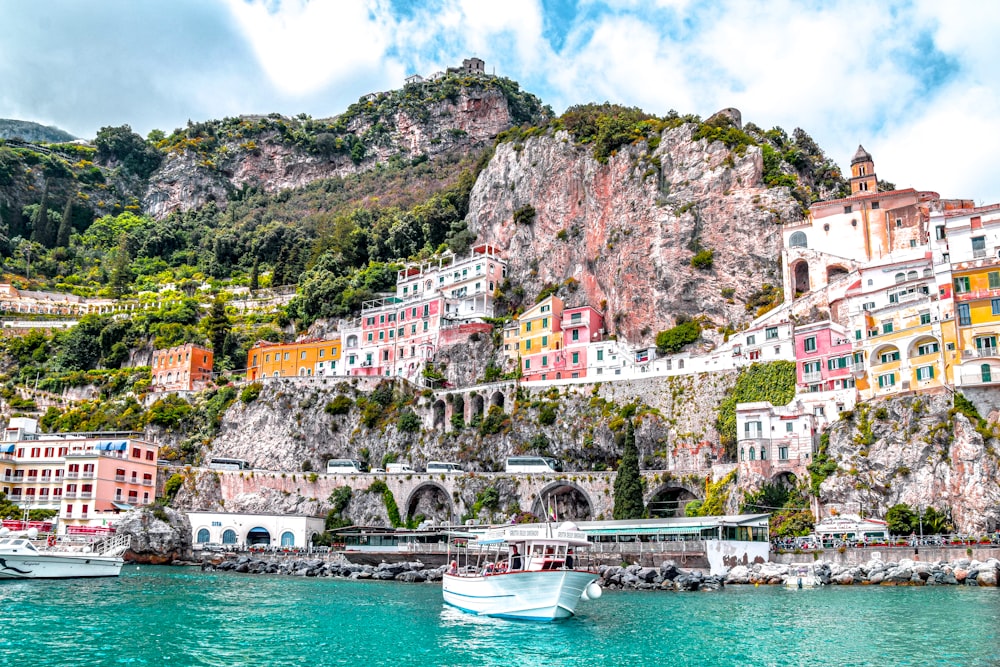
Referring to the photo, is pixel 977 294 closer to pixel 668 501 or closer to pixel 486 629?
pixel 668 501

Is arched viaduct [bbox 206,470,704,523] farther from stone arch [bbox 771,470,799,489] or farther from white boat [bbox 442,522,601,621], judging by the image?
white boat [bbox 442,522,601,621]

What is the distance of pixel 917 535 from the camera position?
4691 cm

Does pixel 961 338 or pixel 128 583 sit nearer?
pixel 128 583

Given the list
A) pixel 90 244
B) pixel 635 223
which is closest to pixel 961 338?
pixel 635 223

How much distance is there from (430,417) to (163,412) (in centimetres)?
2561

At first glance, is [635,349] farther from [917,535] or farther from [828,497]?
[917,535]

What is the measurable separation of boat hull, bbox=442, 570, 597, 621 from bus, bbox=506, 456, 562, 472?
28.7 metres

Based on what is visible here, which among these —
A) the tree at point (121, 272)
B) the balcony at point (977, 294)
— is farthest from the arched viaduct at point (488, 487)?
the tree at point (121, 272)

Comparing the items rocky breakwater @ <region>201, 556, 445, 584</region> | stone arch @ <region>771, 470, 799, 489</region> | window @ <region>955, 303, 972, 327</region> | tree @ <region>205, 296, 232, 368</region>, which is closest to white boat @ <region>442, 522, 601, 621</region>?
rocky breakwater @ <region>201, 556, 445, 584</region>

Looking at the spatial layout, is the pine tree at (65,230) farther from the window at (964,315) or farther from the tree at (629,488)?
the window at (964,315)

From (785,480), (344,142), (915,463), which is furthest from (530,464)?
(344,142)

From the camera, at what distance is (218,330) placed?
9212cm

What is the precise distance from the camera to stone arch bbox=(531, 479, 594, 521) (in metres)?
62.3

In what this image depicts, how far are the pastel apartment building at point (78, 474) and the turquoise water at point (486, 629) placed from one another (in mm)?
21732
